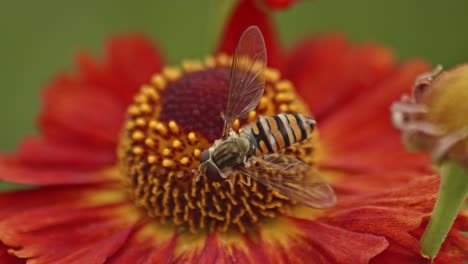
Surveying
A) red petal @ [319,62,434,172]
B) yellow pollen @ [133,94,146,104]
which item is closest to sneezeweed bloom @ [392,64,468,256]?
red petal @ [319,62,434,172]

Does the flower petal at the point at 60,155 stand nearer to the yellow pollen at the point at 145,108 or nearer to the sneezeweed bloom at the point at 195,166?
the sneezeweed bloom at the point at 195,166

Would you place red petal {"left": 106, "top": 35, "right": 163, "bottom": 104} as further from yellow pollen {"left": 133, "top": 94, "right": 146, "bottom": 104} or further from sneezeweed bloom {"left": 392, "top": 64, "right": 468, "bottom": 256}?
sneezeweed bloom {"left": 392, "top": 64, "right": 468, "bottom": 256}

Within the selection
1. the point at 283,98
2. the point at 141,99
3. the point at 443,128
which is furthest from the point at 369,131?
the point at 443,128

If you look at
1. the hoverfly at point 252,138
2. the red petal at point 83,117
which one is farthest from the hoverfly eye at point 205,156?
the red petal at point 83,117

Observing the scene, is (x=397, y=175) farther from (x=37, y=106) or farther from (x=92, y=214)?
Answer: (x=37, y=106)

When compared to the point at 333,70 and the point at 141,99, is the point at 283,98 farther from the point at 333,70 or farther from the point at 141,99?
the point at 333,70

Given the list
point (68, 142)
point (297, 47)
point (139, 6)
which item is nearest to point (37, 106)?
point (139, 6)

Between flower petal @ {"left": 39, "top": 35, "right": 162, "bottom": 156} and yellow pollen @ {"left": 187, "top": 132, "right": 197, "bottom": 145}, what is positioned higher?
flower petal @ {"left": 39, "top": 35, "right": 162, "bottom": 156}
